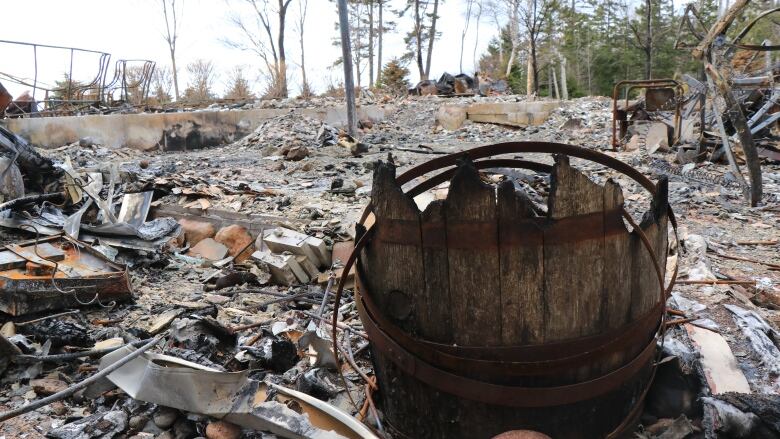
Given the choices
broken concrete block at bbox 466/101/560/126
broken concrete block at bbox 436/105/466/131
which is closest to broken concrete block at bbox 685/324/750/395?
broken concrete block at bbox 436/105/466/131

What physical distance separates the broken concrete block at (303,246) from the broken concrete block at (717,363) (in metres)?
2.82

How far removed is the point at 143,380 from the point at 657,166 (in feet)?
27.5

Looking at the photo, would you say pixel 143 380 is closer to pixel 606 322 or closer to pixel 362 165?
pixel 606 322

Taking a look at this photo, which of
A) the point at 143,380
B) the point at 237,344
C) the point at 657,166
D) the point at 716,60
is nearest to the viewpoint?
the point at 143,380

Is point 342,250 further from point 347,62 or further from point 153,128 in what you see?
point 153,128

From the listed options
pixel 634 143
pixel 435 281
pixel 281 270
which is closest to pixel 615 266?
pixel 435 281

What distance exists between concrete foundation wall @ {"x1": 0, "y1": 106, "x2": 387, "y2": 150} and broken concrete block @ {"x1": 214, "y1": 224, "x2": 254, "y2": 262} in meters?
8.61

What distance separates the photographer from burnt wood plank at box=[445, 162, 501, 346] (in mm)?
1455

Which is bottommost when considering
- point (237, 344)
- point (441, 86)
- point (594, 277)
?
point (237, 344)

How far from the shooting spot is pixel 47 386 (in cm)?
249

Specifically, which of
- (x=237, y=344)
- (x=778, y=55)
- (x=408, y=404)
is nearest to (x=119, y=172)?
(x=237, y=344)

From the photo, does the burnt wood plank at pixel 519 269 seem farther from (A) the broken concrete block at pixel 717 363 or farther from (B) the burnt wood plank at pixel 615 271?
(A) the broken concrete block at pixel 717 363

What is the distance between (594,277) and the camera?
1.51 metres

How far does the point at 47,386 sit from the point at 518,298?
2.31 meters
